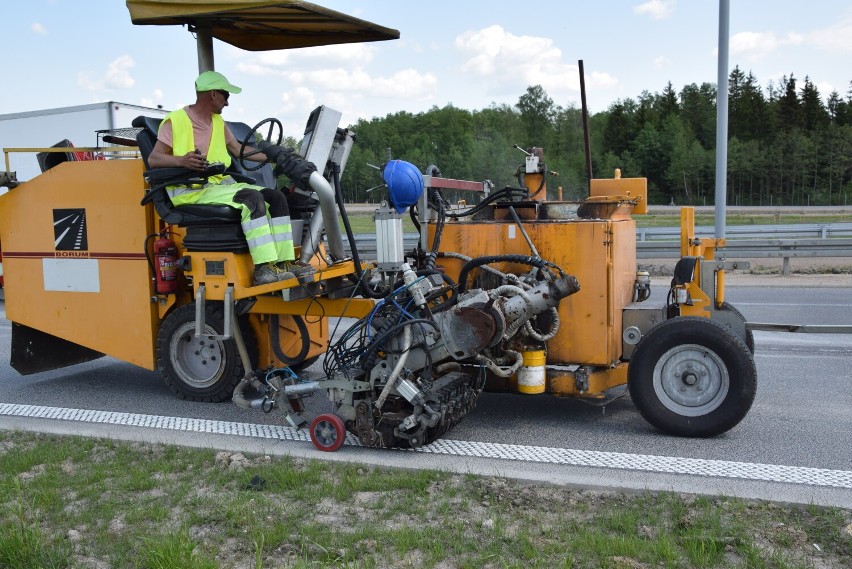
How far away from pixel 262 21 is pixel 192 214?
5.28 feet

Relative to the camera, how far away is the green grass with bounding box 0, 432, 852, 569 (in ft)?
11.6

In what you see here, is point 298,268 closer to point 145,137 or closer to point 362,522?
point 145,137

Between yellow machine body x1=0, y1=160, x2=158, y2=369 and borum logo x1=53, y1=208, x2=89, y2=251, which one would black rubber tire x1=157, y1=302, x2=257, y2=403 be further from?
borum logo x1=53, y1=208, x2=89, y2=251

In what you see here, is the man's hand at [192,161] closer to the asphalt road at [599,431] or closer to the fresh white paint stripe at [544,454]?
the asphalt road at [599,431]

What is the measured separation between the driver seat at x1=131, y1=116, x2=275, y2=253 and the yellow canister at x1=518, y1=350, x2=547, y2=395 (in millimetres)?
2236

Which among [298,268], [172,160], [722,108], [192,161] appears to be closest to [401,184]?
[298,268]

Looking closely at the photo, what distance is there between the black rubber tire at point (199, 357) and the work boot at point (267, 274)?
2.06 ft

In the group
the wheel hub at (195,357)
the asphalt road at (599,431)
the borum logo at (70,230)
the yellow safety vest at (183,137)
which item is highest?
the yellow safety vest at (183,137)

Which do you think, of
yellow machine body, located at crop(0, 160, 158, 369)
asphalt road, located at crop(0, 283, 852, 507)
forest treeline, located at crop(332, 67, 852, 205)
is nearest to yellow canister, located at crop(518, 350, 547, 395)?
asphalt road, located at crop(0, 283, 852, 507)

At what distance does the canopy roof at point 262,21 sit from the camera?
602 centimetres

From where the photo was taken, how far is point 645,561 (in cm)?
348

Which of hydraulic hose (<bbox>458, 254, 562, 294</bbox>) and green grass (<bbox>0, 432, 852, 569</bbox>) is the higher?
hydraulic hose (<bbox>458, 254, 562, 294</bbox>)

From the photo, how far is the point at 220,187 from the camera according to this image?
6.20 m

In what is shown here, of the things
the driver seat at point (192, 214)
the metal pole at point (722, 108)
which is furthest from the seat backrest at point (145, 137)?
the metal pole at point (722, 108)
